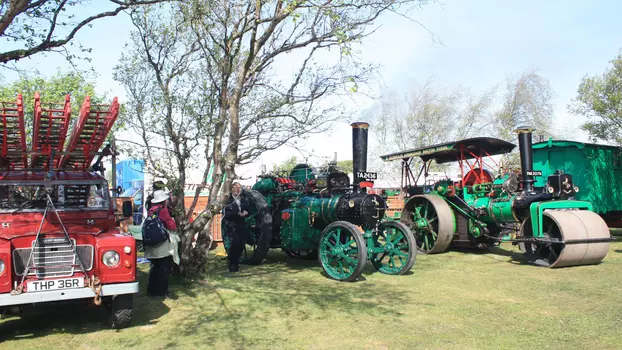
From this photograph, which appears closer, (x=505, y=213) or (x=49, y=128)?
(x=49, y=128)

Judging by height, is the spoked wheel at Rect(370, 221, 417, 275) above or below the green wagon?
below

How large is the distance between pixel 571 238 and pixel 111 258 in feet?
23.3

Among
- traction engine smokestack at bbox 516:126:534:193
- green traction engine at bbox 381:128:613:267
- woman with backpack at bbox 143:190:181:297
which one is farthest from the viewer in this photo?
traction engine smokestack at bbox 516:126:534:193

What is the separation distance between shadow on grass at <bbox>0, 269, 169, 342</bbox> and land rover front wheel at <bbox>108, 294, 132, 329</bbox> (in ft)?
0.62

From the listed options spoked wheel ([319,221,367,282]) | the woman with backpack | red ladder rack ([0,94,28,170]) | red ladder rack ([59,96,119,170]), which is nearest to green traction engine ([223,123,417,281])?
spoked wheel ([319,221,367,282])

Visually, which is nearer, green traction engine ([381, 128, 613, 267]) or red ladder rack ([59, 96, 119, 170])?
red ladder rack ([59, 96, 119, 170])

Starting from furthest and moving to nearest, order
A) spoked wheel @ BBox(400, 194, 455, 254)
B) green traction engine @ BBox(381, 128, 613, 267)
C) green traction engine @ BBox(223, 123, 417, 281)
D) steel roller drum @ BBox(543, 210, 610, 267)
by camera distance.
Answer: spoked wheel @ BBox(400, 194, 455, 254), green traction engine @ BBox(381, 128, 613, 267), steel roller drum @ BBox(543, 210, 610, 267), green traction engine @ BBox(223, 123, 417, 281)

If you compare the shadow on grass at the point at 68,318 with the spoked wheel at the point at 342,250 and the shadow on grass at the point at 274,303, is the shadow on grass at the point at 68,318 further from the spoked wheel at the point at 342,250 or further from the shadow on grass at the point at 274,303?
the spoked wheel at the point at 342,250

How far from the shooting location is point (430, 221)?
10.9 m

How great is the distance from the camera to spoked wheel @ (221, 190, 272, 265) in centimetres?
882

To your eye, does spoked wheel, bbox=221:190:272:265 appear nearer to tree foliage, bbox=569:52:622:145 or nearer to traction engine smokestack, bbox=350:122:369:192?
traction engine smokestack, bbox=350:122:369:192

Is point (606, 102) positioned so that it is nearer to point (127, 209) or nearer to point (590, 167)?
point (590, 167)

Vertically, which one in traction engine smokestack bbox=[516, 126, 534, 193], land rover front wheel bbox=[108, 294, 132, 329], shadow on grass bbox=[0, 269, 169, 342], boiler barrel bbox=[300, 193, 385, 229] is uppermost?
traction engine smokestack bbox=[516, 126, 534, 193]

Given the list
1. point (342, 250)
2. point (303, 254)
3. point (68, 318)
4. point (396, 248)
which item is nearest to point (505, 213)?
point (396, 248)
